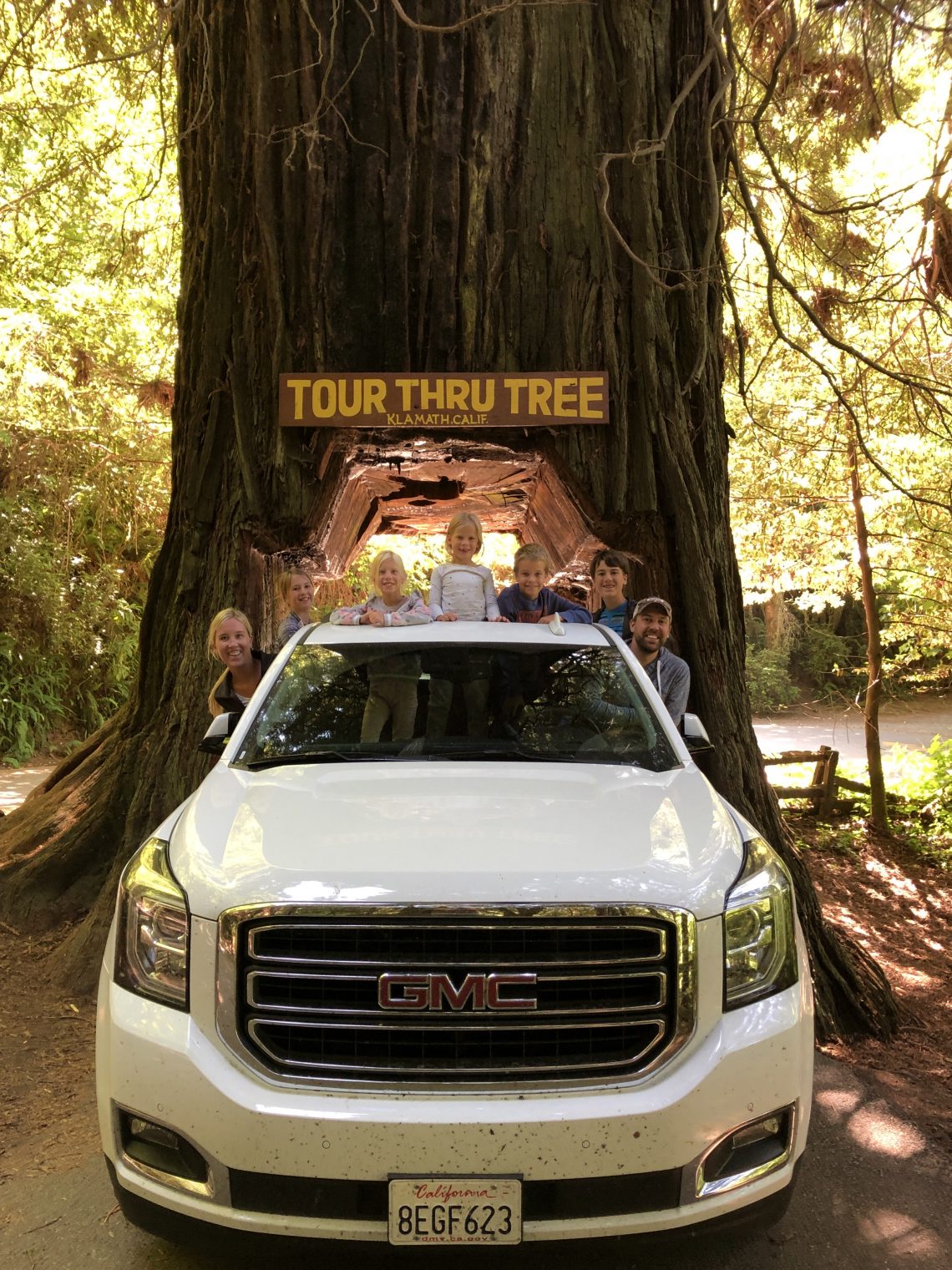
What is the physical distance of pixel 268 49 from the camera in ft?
19.3

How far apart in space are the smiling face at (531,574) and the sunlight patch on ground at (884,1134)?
2924mm

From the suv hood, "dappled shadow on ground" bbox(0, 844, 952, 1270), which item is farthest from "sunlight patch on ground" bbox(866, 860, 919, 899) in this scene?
the suv hood

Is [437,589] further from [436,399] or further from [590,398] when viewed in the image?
[590,398]

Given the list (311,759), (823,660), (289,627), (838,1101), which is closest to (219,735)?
(311,759)

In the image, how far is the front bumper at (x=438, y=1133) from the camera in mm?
2373

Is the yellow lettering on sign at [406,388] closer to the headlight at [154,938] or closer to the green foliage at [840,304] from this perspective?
the green foliage at [840,304]

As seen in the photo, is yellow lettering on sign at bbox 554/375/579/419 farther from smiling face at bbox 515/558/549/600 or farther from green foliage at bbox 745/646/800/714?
green foliage at bbox 745/646/800/714

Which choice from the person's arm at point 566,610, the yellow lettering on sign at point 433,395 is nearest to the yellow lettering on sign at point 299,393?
the yellow lettering on sign at point 433,395

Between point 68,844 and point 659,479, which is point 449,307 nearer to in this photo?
point 659,479

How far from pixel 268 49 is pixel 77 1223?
19.0 ft

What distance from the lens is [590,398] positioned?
5.80 meters

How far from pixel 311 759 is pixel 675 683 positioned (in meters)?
2.33

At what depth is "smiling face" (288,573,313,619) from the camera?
18.2 feet

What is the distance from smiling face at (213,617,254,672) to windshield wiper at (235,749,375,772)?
1493 millimetres
